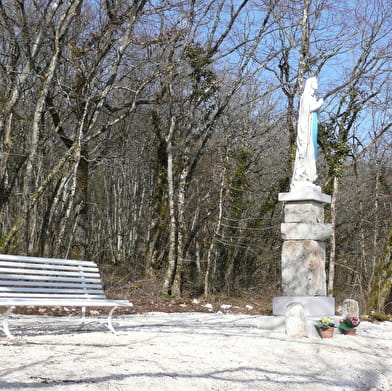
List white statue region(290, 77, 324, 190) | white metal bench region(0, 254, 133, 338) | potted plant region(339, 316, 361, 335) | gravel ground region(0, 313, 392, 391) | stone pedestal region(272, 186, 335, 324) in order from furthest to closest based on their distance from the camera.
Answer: white statue region(290, 77, 324, 190) → stone pedestal region(272, 186, 335, 324) → potted plant region(339, 316, 361, 335) → white metal bench region(0, 254, 133, 338) → gravel ground region(0, 313, 392, 391)

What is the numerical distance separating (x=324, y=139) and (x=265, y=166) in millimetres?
Answer: 2394

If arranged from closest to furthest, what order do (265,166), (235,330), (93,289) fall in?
1. (93,289)
2. (235,330)
3. (265,166)

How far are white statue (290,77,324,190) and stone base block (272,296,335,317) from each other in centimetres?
164

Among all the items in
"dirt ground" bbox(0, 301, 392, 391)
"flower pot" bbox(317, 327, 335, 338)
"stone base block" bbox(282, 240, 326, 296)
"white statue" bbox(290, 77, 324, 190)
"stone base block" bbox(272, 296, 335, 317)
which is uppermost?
"white statue" bbox(290, 77, 324, 190)

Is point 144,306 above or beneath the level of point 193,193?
beneath

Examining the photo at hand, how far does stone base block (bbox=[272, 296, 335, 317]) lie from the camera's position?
7852 millimetres

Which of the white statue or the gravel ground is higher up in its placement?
the white statue

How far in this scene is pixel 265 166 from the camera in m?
17.0

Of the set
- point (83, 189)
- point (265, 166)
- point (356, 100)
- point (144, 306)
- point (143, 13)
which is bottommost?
point (144, 306)

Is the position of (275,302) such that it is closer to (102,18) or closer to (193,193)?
(193,193)

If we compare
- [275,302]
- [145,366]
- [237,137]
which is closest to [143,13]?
[237,137]

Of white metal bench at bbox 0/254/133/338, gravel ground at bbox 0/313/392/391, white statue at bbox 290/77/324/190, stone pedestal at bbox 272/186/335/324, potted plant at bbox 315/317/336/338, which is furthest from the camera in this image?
white statue at bbox 290/77/324/190

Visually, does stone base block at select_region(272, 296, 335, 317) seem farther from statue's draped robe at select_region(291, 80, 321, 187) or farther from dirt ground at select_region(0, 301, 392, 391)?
statue's draped robe at select_region(291, 80, 321, 187)

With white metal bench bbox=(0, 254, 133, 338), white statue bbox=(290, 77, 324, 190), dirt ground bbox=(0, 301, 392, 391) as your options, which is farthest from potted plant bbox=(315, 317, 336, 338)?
white metal bench bbox=(0, 254, 133, 338)
